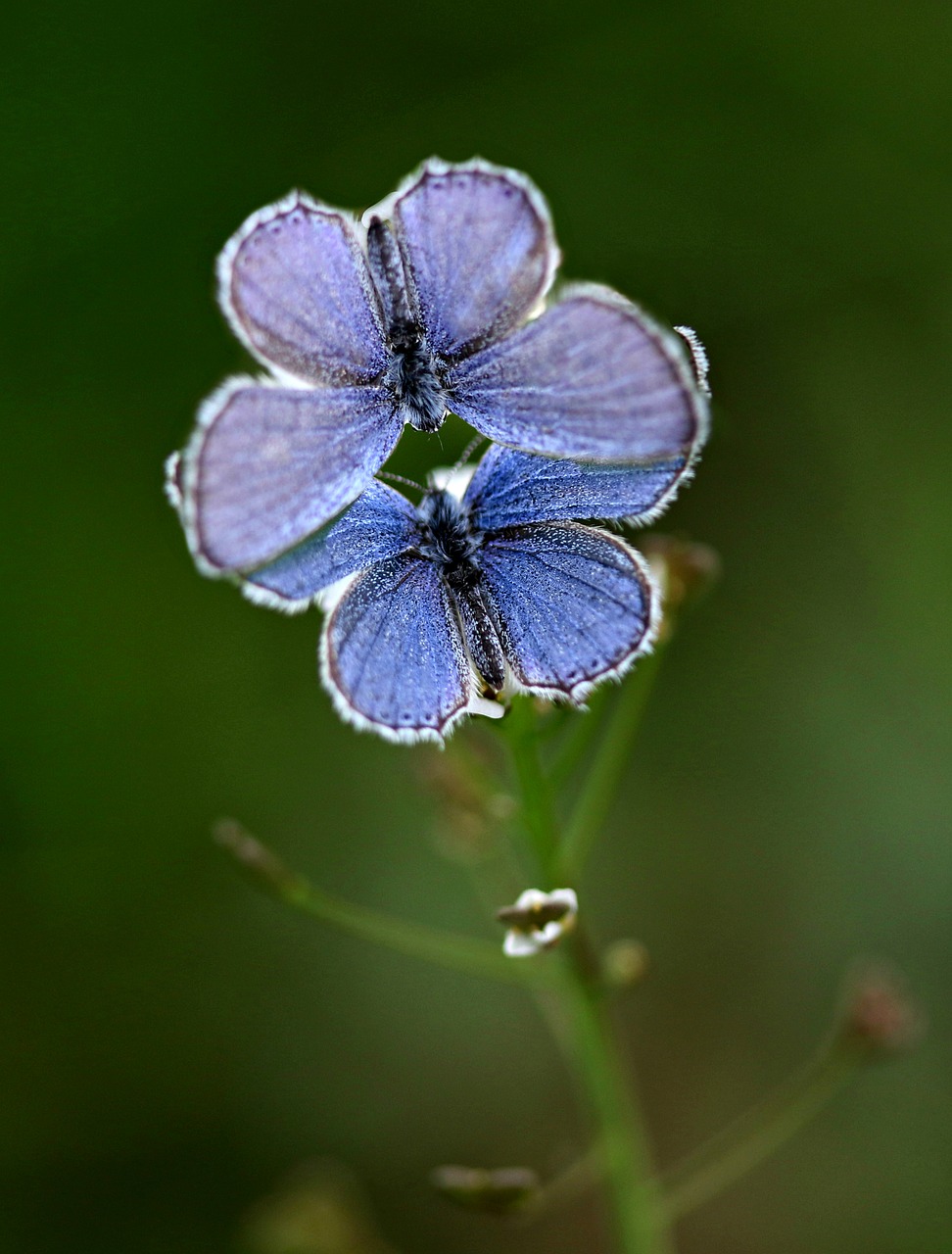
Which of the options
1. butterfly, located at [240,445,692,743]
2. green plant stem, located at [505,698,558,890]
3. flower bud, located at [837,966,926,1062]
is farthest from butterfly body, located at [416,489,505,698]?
flower bud, located at [837,966,926,1062]

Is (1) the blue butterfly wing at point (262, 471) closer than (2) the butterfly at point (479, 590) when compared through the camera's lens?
Yes

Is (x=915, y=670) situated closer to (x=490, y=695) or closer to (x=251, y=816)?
(x=251, y=816)

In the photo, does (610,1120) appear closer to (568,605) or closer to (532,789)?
(532,789)

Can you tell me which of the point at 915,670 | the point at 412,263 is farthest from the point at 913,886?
the point at 412,263

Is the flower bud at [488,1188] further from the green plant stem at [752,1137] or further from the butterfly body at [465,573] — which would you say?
the green plant stem at [752,1137]

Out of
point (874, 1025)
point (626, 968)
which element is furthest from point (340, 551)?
point (874, 1025)

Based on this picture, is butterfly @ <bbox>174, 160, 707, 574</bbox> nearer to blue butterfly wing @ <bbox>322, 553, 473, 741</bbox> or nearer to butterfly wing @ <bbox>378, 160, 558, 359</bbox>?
butterfly wing @ <bbox>378, 160, 558, 359</bbox>

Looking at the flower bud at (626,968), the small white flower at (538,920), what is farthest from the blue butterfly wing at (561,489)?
the flower bud at (626,968)
